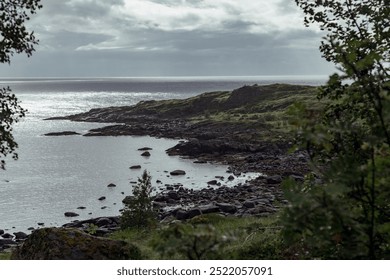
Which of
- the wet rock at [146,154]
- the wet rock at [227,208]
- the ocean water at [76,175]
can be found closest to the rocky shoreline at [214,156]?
the wet rock at [227,208]

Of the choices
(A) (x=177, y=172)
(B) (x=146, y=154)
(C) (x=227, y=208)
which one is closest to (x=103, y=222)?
(C) (x=227, y=208)

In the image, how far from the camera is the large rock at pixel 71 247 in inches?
472

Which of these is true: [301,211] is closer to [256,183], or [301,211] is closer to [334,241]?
[334,241]

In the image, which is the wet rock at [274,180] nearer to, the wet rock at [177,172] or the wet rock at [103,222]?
the wet rock at [177,172]

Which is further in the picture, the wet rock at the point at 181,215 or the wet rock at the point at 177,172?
the wet rock at the point at 177,172

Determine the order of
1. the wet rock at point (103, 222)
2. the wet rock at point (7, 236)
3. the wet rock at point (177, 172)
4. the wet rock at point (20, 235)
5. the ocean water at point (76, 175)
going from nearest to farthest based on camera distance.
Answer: the wet rock at point (20, 235), the wet rock at point (7, 236), the wet rock at point (103, 222), the ocean water at point (76, 175), the wet rock at point (177, 172)

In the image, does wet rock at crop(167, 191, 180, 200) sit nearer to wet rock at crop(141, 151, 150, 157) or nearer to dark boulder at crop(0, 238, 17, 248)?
dark boulder at crop(0, 238, 17, 248)

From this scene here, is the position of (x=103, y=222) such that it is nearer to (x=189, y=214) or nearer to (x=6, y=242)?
(x=6, y=242)

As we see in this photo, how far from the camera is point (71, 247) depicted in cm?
1211

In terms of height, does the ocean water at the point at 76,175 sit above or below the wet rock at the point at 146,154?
below

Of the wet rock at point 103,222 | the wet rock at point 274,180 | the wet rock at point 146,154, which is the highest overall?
the wet rock at point 274,180

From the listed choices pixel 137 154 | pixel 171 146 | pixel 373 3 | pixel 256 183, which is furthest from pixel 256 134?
pixel 373 3

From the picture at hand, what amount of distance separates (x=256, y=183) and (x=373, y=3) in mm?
46115

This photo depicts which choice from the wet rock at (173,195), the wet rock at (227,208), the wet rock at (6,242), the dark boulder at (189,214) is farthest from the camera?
the wet rock at (173,195)
